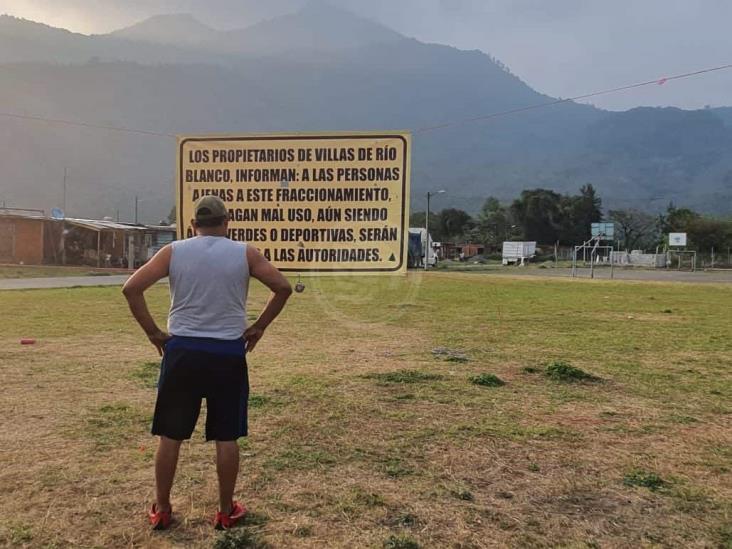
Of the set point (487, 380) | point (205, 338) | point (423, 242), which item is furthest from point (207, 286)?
point (423, 242)

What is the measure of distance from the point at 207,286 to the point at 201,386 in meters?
0.53

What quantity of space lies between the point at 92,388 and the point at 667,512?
5.47 meters

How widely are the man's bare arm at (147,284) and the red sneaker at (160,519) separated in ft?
3.01

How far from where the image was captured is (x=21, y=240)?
37.7m

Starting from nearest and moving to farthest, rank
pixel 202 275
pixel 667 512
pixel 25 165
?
pixel 202 275, pixel 667 512, pixel 25 165

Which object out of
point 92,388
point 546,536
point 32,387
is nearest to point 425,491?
point 546,536

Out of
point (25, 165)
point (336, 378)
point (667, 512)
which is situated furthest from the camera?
point (25, 165)

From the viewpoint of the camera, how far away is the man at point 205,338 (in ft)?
11.0

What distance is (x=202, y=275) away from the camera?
11.0ft

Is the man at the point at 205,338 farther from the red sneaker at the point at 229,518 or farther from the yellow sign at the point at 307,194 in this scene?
the yellow sign at the point at 307,194

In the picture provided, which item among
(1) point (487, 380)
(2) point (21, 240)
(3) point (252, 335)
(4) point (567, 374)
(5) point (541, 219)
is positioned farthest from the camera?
(5) point (541, 219)

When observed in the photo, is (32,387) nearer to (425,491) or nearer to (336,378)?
(336,378)

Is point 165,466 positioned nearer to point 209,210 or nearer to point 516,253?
point 209,210

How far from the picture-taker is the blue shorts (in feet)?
11.0
